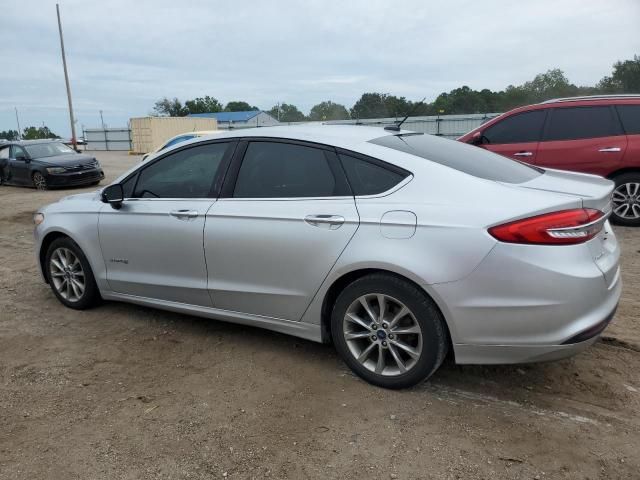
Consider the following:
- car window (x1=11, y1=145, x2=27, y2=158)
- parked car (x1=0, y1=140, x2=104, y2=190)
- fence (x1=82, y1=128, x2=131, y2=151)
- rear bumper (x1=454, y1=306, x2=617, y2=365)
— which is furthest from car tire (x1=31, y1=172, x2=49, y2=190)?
fence (x1=82, y1=128, x2=131, y2=151)

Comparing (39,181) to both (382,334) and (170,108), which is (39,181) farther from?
(170,108)

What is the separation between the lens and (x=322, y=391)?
325cm

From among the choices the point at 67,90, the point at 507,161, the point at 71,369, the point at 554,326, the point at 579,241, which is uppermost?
the point at 67,90

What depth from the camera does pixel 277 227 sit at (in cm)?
340

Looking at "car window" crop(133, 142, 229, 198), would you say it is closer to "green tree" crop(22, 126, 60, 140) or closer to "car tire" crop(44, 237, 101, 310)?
"car tire" crop(44, 237, 101, 310)

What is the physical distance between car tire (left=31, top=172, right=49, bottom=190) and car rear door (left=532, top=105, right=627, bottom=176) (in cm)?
1318

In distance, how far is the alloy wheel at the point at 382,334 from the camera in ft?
10.0

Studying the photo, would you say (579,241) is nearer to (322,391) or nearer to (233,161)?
(322,391)

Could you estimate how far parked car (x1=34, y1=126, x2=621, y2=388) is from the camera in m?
2.72

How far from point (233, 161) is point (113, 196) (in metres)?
1.14

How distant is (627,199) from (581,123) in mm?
1196

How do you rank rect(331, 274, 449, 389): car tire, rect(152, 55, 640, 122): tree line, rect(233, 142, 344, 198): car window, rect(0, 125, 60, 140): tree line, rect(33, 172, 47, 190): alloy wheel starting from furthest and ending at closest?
1. rect(0, 125, 60, 140): tree line
2. rect(152, 55, 640, 122): tree line
3. rect(33, 172, 47, 190): alloy wheel
4. rect(233, 142, 344, 198): car window
5. rect(331, 274, 449, 389): car tire

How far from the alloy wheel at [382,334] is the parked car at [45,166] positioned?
13830 millimetres

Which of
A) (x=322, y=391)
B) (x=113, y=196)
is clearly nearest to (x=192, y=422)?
(x=322, y=391)
